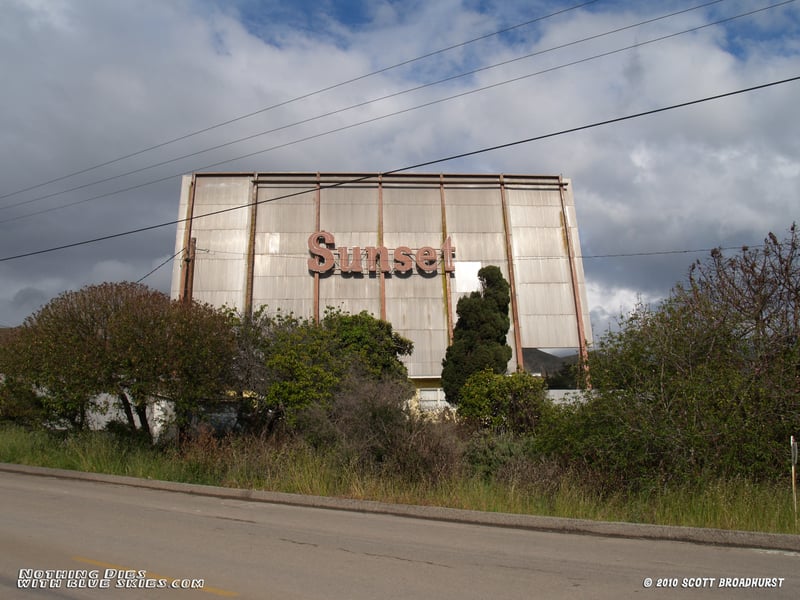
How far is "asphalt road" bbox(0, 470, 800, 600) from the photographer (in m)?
5.48

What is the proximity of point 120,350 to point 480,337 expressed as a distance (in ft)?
48.7

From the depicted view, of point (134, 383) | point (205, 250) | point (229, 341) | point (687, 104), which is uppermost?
point (205, 250)

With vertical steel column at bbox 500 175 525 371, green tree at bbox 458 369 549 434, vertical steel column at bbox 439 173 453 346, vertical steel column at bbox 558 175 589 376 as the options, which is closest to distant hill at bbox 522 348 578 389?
vertical steel column at bbox 500 175 525 371

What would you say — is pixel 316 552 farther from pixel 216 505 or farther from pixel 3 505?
pixel 3 505

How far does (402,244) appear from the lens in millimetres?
31141

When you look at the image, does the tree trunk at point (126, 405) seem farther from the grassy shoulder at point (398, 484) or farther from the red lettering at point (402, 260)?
the red lettering at point (402, 260)

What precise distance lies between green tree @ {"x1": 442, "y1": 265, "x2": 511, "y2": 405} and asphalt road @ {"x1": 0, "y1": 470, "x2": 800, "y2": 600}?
15.5 meters

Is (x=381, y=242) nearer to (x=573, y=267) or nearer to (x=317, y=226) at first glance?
(x=317, y=226)

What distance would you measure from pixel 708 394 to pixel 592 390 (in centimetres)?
210

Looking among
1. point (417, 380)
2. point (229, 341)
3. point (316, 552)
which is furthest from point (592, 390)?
point (417, 380)

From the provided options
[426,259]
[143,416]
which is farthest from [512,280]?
[143,416]

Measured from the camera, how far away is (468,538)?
307 inches

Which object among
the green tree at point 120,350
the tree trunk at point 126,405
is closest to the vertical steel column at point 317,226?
the tree trunk at point 126,405

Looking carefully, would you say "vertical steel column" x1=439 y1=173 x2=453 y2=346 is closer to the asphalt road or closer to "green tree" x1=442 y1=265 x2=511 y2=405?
"green tree" x1=442 y1=265 x2=511 y2=405
